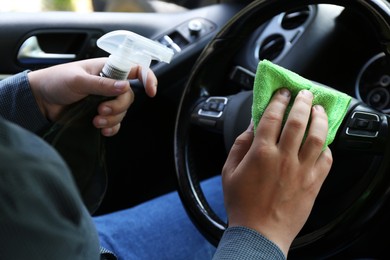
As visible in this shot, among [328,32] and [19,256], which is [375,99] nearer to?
[328,32]

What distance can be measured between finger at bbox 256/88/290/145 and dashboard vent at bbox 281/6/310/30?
1.45 ft

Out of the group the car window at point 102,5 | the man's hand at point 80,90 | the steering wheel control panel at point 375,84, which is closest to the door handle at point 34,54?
the car window at point 102,5

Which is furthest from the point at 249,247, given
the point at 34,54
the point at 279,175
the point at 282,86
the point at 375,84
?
the point at 34,54

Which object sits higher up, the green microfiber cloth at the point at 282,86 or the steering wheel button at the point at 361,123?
the green microfiber cloth at the point at 282,86

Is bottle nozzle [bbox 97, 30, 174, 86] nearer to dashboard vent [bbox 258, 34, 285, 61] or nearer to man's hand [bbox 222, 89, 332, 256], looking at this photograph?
man's hand [bbox 222, 89, 332, 256]

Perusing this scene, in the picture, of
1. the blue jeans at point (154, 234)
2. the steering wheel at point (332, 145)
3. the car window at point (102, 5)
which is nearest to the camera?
the steering wheel at point (332, 145)

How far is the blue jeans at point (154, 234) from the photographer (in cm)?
80

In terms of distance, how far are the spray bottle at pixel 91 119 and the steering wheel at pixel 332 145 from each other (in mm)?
158

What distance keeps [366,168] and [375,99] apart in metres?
0.16

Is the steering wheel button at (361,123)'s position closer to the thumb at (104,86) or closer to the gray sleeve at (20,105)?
the thumb at (104,86)

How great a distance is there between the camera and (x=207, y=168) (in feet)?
3.72

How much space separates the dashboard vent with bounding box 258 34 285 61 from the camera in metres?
0.99

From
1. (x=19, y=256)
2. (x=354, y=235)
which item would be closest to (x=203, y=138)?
(x=354, y=235)

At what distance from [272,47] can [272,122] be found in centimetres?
48
